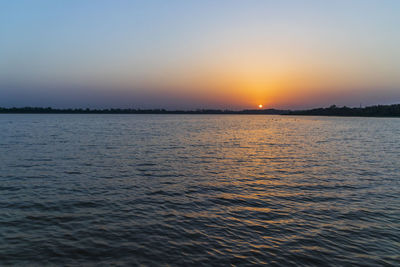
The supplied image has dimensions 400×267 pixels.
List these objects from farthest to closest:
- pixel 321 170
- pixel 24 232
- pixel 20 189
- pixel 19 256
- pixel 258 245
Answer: pixel 321 170
pixel 20 189
pixel 24 232
pixel 258 245
pixel 19 256

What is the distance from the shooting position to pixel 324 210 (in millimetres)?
13125

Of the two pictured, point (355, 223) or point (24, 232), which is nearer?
point (24, 232)

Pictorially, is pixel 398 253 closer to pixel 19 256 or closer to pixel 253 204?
pixel 253 204

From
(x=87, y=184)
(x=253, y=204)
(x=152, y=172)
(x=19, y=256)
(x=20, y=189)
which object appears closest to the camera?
(x=19, y=256)

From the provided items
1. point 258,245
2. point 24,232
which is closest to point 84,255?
point 24,232

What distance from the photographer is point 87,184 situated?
688 inches

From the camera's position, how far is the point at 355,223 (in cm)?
1160

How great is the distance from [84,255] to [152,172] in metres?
12.8

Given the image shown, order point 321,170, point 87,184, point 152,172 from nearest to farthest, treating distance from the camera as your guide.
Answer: point 87,184, point 152,172, point 321,170

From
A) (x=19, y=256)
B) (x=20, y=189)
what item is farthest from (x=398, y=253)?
(x=20, y=189)

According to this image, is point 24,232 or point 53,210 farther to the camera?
point 53,210

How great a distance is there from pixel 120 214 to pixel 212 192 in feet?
19.3

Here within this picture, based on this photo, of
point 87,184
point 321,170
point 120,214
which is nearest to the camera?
point 120,214

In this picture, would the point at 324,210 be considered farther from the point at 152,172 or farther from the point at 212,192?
the point at 152,172
